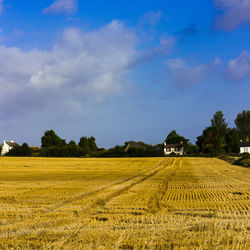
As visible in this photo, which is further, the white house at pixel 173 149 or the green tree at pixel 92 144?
the white house at pixel 173 149

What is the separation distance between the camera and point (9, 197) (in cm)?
1421

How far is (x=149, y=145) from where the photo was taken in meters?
100

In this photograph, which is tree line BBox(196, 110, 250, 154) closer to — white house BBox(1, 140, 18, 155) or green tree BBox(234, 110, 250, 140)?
green tree BBox(234, 110, 250, 140)

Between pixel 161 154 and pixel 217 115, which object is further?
pixel 217 115

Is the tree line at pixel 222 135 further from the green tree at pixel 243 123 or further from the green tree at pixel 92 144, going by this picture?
the green tree at pixel 92 144

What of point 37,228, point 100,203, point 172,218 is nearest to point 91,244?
point 37,228

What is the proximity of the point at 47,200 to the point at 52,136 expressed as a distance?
10055cm

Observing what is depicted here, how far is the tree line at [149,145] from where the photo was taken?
87500 millimetres

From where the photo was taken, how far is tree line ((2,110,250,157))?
Result: 8750cm

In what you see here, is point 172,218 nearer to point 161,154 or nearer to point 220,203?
point 220,203

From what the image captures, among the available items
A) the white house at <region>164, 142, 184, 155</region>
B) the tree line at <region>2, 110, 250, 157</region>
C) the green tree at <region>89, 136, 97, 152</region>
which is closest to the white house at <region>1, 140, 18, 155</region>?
the tree line at <region>2, 110, 250, 157</region>

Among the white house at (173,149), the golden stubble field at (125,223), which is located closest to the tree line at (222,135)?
the white house at (173,149)

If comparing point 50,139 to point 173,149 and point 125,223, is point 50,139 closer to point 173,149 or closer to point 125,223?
point 173,149

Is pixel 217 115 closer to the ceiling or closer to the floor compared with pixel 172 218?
closer to the ceiling
